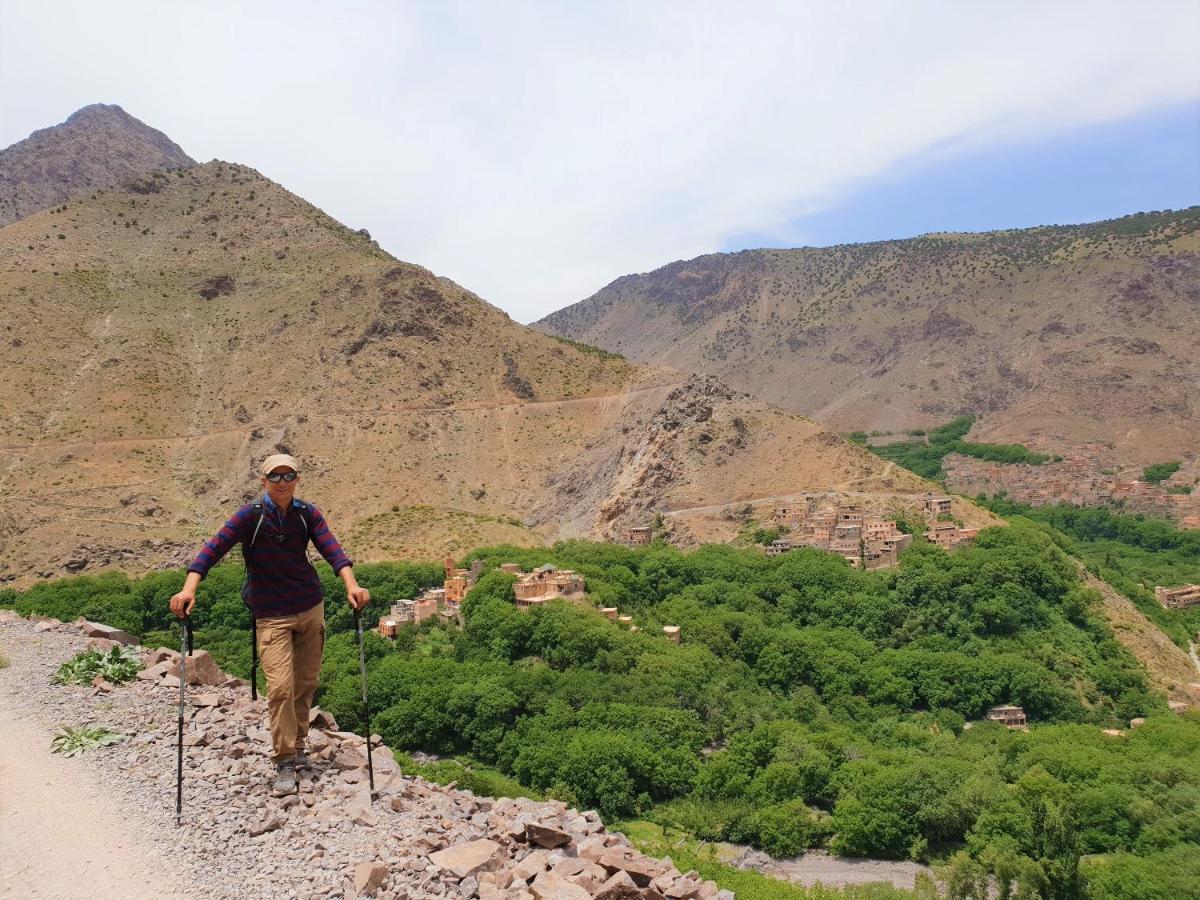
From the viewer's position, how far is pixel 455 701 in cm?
3070

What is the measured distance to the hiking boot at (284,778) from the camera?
7.06m

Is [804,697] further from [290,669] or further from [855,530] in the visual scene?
[290,669]

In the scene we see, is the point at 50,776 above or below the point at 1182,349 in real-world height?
below

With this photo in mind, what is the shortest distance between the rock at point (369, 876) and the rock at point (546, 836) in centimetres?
140

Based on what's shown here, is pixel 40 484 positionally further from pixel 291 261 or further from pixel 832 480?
pixel 832 480

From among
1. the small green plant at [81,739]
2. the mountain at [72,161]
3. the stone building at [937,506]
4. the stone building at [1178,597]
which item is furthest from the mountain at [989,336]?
the small green plant at [81,739]

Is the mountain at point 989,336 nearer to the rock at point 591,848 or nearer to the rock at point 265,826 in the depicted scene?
the rock at point 591,848

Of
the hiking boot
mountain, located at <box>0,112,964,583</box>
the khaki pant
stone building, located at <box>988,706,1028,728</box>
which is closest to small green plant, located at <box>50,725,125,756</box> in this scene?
the khaki pant

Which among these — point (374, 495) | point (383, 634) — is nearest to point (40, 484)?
point (374, 495)

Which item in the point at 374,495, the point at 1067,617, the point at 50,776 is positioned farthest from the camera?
Answer: the point at 374,495

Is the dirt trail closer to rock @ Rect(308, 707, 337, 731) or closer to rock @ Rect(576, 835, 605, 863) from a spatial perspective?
rock @ Rect(308, 707, 337, 731)

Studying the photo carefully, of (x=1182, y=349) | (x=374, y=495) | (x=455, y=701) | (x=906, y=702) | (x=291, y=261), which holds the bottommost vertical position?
(x=906, y=702)

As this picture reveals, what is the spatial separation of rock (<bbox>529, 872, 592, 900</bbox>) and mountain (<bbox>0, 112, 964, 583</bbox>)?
4547cm

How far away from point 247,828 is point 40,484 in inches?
2256
